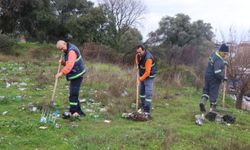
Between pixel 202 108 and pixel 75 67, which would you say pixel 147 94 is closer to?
pixel 75 67

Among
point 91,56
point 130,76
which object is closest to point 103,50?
point 91,56

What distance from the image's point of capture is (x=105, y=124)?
836cm

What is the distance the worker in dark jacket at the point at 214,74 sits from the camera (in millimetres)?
10141

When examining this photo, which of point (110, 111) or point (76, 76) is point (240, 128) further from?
point (76, 76)

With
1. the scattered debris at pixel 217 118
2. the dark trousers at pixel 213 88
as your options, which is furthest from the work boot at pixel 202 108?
the scattered debris at pixel 217 118

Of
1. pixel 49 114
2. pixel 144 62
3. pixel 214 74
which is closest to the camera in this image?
pixel 49 114

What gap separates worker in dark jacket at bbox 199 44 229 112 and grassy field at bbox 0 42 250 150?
686mm

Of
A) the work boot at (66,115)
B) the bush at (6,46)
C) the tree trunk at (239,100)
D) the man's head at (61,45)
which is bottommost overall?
the tree trunk at (239,100)

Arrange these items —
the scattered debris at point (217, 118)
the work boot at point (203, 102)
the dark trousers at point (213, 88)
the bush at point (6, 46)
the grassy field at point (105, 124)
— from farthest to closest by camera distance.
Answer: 1. the bush at point (6, 46)
2. the work boot at point (203, 102)
3. the dark trousers at point (213, 88)
4. the scattered debris at point (217, 118)
5. the grassy field at point (105, 124)

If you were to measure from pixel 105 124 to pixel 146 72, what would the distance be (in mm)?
1726

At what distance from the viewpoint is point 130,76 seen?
1512 cm

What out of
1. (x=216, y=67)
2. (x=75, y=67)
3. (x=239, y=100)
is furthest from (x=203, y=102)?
(x=239, y=100)

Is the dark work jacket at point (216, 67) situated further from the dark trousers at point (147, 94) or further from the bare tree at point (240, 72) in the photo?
the bare tree at point (240, 72)

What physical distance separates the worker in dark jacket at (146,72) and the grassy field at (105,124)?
50 cm
